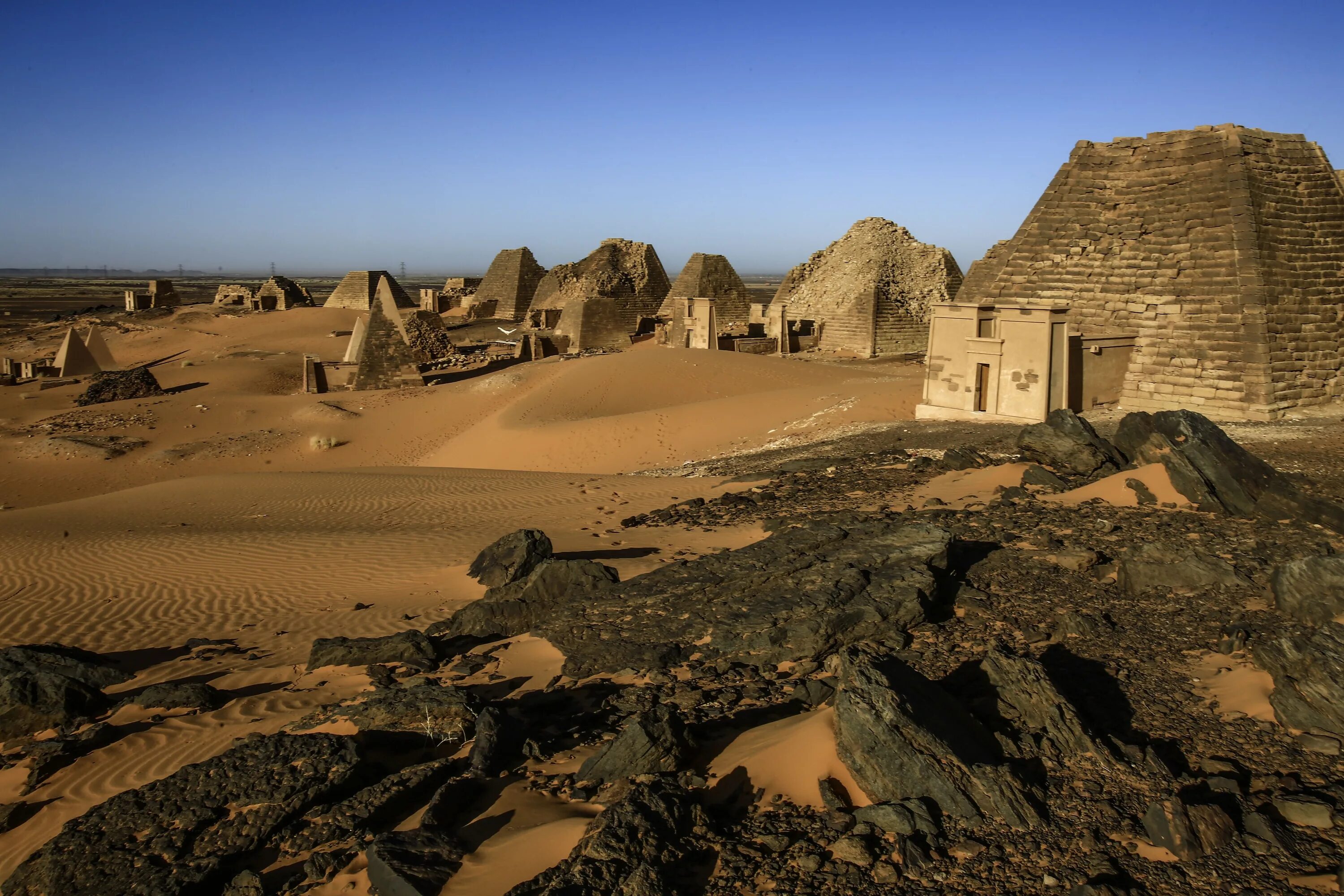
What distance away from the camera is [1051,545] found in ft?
22.9

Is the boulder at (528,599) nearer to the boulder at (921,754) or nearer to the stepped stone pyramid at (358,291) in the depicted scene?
the boulder at (921,754)

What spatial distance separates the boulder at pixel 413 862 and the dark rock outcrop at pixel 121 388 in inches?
930

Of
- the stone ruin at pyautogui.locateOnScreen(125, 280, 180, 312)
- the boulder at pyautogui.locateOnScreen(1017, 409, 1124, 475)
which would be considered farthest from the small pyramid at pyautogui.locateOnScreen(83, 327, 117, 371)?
the boulder at pyautogui.locateOnScreen(1017, 409, 1124, 475)

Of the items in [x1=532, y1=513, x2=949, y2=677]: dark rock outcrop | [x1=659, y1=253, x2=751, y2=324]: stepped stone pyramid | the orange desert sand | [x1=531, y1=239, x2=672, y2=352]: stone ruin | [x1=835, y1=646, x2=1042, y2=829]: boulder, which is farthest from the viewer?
[x1=531, y1=239, x2=672, y2=352]: stone ruin

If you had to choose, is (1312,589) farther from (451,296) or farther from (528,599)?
(451,296)

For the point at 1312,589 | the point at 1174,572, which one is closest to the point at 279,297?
the point at 1174,572

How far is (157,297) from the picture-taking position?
157ft

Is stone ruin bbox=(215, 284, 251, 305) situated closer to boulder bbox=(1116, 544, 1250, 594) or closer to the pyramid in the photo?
the pyramid

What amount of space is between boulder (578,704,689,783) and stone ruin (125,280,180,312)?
165ft

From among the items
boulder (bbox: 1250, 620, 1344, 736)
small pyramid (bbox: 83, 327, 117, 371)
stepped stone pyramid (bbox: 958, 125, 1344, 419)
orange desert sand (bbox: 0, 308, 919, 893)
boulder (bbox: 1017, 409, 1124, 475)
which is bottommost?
orange desert sand (bbox: 0, 308, 919, 893)

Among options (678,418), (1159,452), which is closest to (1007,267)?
(678,418)

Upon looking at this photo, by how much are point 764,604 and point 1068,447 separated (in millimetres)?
5179

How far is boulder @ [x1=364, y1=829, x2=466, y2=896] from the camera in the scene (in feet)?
10.8

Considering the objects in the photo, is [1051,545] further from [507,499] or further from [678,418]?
[678,418]
